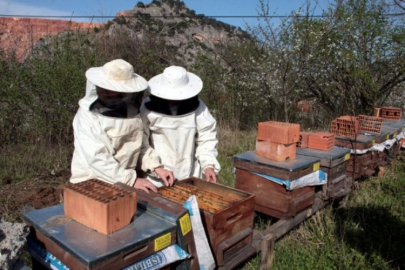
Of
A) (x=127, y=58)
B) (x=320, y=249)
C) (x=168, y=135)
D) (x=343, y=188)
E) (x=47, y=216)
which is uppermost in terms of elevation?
(x=127, y=58)

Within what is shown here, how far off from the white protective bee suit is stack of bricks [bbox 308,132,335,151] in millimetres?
2093

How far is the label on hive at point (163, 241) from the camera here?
4.78 ft

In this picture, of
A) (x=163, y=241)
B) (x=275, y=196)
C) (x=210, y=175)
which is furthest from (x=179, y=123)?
(x=163, y=241)

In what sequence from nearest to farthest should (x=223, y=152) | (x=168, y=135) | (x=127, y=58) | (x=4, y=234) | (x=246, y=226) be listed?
(x=4, y=234) → (x=246, y=226) → (x=168, y=135) → (x=223, y=152) → (x=127, y=58)

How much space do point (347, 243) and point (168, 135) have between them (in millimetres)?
1983

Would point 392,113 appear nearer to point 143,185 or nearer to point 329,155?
point 329,155

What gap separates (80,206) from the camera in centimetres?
150

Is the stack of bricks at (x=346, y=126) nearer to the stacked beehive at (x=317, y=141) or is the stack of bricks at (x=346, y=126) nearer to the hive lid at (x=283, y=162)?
the stacked beehive at (x=317, y=141)

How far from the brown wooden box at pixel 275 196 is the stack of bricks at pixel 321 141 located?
25.4 inches

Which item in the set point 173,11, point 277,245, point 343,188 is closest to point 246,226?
point 277,245

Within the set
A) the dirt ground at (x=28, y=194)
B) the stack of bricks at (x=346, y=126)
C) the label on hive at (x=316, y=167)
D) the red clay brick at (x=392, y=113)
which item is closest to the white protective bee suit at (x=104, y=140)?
the label on hive at (x=316, y=167)

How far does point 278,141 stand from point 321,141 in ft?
2.72

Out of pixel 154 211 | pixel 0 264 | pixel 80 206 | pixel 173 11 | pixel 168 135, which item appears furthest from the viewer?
pixel 173 11

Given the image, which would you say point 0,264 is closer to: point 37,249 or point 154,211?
point 37,249
